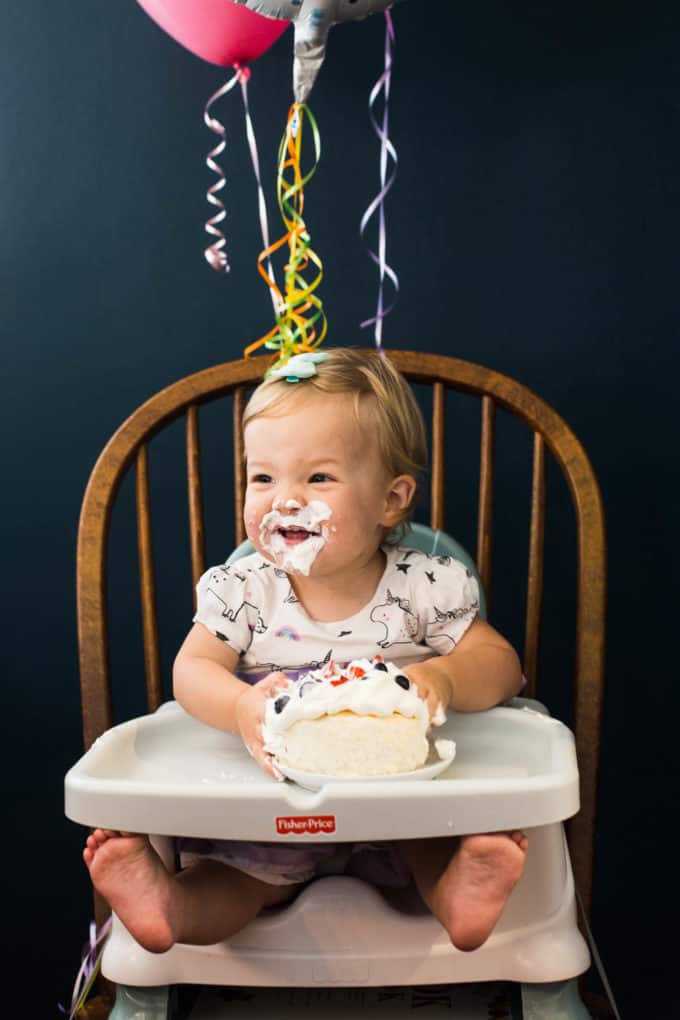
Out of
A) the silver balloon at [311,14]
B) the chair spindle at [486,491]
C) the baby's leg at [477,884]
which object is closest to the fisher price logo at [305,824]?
the baby's leg at [477,884]

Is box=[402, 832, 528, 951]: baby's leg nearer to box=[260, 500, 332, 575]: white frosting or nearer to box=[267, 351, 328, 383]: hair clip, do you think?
box=[260, 500, 332, 575]: white frosting

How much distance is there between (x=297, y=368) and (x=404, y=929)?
49cm

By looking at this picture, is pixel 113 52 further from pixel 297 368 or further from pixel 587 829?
pixel 587 829

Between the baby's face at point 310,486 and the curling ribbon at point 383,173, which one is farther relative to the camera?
the curling ribbon at point 383,173

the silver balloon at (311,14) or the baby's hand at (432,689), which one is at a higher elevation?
the silver balloon at (311,14)

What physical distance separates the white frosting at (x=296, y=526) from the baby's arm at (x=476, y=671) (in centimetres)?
14

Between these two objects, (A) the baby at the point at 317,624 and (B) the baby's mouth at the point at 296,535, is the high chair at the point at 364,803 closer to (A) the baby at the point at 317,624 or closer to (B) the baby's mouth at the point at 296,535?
(A) the baby at the point at 317,624

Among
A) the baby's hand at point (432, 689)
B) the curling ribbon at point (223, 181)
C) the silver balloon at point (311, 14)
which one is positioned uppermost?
the silver balloon at point (311, 14)

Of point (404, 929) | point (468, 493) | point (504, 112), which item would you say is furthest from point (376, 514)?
point (504, 112)

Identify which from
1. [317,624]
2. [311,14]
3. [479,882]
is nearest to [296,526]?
[317,624]

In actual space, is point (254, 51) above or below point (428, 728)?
above

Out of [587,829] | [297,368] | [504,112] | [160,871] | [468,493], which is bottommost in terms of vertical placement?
[587,829]

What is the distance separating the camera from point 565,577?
61.1 inches

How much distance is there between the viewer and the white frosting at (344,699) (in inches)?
32.7
